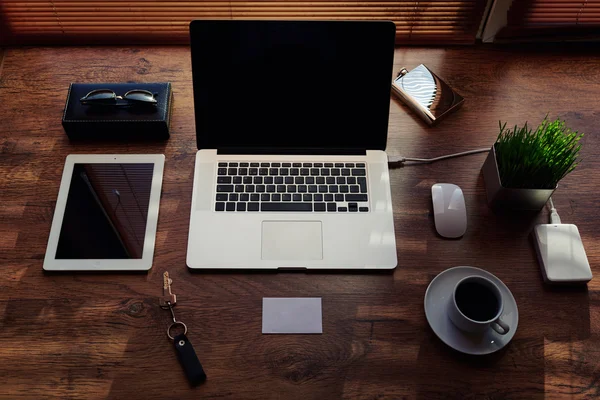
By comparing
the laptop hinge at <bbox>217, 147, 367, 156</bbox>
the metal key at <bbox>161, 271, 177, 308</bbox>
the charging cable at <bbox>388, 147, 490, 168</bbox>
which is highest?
the laptop hinge at <bbox>217, 147, 367, 156</bbox>

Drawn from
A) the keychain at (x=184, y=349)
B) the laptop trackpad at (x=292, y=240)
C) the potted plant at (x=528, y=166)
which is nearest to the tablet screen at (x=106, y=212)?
the keychain at (x=184, y=349)

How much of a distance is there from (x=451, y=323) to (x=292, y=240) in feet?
1.10

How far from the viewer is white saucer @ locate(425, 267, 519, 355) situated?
97 centimetres

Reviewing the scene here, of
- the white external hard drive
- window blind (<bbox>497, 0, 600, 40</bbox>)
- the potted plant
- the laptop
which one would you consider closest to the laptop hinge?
the laptop

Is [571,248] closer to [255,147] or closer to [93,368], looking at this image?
[255,147]

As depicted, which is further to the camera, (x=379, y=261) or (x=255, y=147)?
(x=255, y=147)

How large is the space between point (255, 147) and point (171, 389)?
1.66ft

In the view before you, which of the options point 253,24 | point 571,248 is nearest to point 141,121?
point 253,24

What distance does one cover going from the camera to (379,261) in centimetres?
106

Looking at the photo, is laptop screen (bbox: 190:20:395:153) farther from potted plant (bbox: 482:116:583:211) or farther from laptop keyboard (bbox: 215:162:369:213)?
potted plant (bbox: 482:116:583:211)

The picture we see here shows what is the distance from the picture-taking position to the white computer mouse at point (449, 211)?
110cm

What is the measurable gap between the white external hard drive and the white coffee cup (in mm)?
182

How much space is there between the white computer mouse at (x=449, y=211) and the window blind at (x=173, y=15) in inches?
19.9

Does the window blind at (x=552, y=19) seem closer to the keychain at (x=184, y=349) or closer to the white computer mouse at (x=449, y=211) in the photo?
the white computer mouse at (x=449, y=211)
